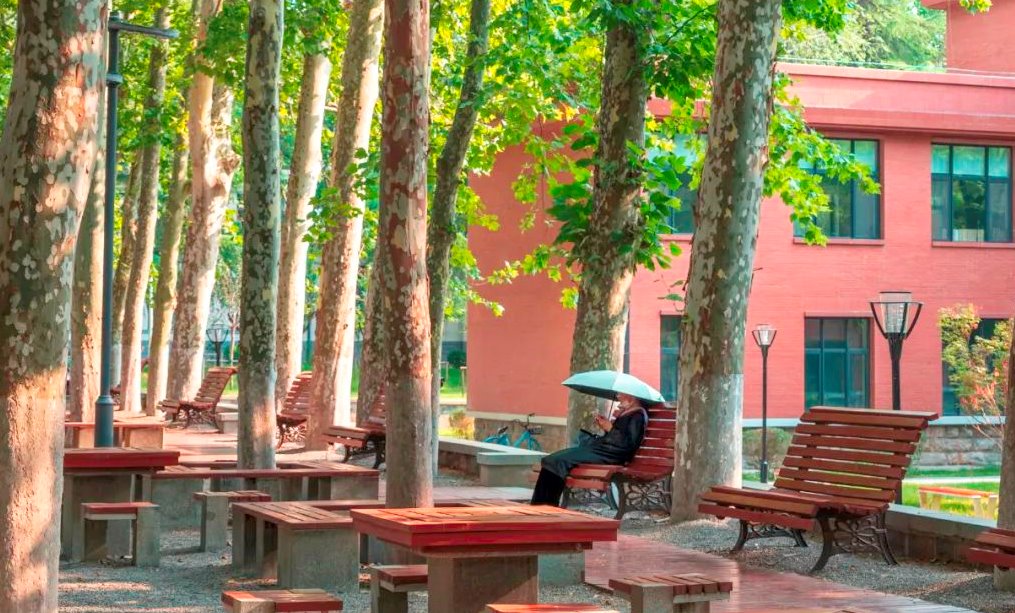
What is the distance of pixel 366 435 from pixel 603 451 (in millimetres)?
6548

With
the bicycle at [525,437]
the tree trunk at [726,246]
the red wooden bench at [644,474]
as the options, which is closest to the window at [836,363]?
the bicycle at [525,437]

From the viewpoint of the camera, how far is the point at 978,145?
3672 cm

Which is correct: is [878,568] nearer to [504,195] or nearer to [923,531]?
[923,531]

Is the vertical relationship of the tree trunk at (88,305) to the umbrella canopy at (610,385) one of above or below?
above

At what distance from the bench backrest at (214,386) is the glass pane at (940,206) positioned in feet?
52.3

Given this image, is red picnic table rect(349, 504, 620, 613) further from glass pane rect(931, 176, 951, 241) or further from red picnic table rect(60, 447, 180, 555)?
glass pane rect(931, 176, 951, 241)

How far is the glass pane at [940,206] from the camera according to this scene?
36.4 m

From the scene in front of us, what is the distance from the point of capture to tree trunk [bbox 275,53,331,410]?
26.5 metres

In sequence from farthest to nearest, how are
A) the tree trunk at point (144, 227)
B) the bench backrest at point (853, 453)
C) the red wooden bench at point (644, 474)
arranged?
the tree trunk at point (144, 227) → the red wooden bench at point (644, 474) → the bench backrest at point (853, 453)

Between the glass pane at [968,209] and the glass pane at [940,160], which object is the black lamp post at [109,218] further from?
the glass pane at [968,209]

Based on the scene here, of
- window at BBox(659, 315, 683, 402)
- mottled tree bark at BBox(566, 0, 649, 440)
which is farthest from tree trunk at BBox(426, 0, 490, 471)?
window at BBox(659, 315, 683, 402)

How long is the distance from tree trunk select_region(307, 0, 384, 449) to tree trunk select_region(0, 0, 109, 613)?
622 inches

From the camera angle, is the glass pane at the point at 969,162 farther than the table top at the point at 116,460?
Yes

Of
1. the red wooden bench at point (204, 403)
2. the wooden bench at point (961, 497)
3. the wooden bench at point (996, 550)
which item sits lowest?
the wooden bench at point (961, 497)
